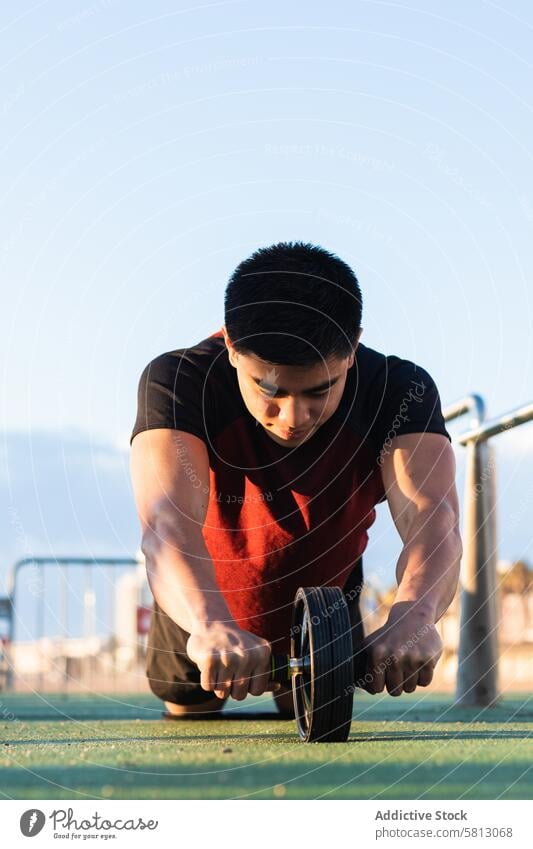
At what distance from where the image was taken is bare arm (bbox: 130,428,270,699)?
100 inches

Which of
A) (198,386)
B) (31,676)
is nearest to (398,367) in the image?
(198,386)

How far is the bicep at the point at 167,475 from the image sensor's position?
3229mm

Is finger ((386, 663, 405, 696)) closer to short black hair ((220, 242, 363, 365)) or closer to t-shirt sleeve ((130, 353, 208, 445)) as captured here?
short black hair ((220, 242, 363, 365))

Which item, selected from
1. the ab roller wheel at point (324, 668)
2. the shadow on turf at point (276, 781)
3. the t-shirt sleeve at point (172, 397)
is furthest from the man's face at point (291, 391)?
the shadow on turf at point (276, 781)

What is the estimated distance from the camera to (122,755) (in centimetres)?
255

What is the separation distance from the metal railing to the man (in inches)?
49.9

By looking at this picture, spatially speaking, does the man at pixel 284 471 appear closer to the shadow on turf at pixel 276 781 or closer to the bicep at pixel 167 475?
the bicep at pixel 167 475

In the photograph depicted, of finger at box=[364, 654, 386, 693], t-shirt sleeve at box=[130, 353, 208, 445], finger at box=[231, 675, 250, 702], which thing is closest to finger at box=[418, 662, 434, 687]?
finger at box=[364, 654, 386, 693]

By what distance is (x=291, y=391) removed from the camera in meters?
2.94

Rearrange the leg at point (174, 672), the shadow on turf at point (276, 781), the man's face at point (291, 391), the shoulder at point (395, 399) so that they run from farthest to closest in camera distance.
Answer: the leg at point (174, 672) → the shoulder at point (395, 399) → the man's face at point (291, 391) → the shadow on turf at point (276, 781)

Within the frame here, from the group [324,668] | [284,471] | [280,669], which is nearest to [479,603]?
[284,471]

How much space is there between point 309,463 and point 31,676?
827 cm

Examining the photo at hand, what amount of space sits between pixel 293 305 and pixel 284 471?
66 centimetres
